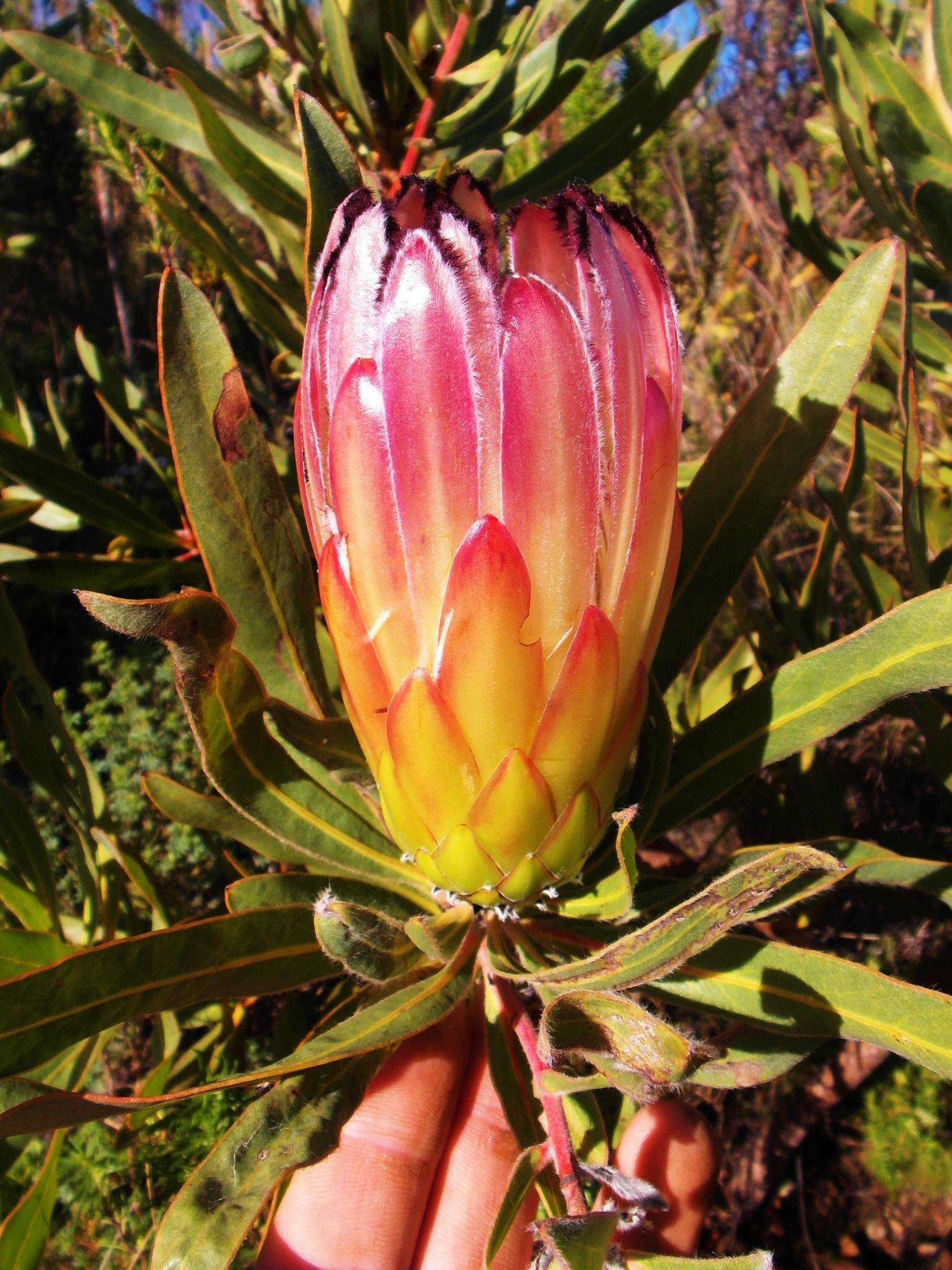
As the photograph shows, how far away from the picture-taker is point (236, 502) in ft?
2.30

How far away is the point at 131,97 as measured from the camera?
100cm

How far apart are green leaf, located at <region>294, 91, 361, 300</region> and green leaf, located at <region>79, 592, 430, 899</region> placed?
27 centimetres

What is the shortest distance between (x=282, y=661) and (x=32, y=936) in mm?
454

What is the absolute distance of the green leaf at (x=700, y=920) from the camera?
48 cm

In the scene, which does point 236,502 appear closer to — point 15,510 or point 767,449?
point 767,449

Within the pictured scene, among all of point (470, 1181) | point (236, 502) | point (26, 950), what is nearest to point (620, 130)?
point (236, 502)

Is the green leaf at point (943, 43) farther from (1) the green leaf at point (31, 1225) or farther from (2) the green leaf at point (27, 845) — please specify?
(1) the green leaf at point (31, 1225)

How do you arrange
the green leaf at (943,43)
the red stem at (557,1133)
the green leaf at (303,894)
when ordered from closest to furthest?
the red stem at (557,1133), the green leaf at (303,894), the green leaf at (943,43)

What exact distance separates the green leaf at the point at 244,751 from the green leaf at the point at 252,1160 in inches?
6.5

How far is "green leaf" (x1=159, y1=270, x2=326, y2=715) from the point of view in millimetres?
656

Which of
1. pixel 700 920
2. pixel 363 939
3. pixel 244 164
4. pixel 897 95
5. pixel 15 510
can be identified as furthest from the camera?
pixel 15 510

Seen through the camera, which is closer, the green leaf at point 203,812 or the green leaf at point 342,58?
the green leaf at point 203,812

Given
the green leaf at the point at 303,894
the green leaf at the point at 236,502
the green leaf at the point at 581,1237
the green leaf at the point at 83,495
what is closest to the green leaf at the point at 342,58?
the green leaf at the point at 236,502

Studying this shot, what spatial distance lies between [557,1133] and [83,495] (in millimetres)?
920
